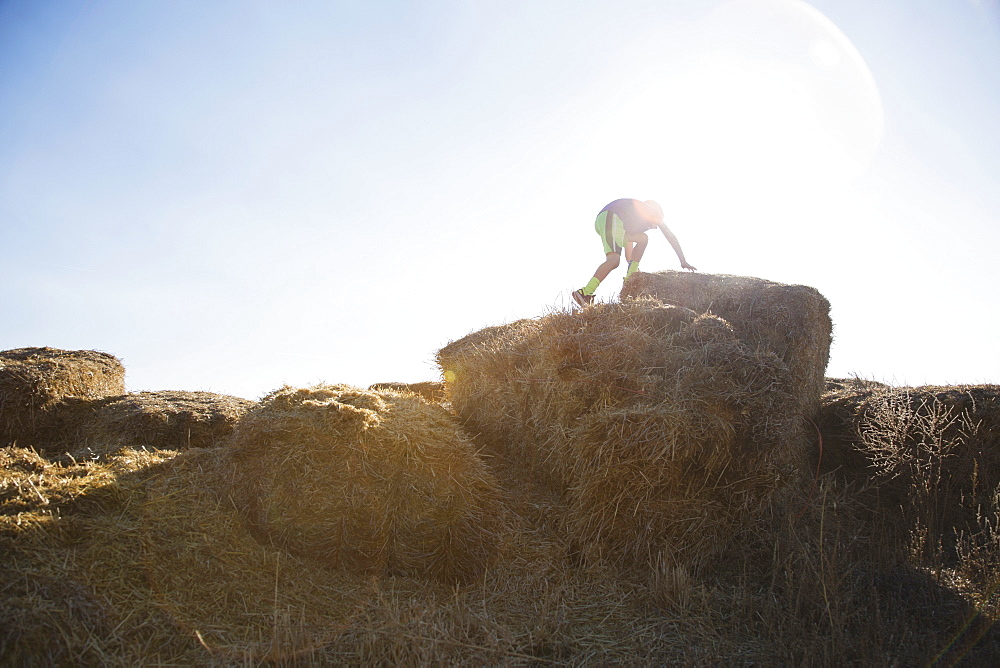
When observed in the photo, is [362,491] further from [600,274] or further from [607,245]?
[607,245]

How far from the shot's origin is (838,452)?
5613 mm

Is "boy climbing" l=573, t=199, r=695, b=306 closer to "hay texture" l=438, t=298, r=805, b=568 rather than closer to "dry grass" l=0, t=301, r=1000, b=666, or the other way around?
"dry grass" l=0, t=301, r=1000, b=666

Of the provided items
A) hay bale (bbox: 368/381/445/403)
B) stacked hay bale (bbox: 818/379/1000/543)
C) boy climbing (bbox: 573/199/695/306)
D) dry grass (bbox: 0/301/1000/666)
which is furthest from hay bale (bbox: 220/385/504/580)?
boy climbing (bbox: 573/199/695/306)

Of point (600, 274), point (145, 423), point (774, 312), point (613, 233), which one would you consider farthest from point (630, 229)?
point (145, 423)

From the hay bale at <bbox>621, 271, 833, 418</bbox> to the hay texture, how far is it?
110 cm

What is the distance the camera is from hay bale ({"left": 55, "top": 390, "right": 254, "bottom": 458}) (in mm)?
5875

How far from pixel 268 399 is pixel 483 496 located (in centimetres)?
206

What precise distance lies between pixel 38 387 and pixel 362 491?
189 inches

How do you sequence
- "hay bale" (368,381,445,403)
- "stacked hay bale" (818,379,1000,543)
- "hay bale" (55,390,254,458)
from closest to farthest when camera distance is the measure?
"stacked hay bale" (818,379,1000,543), "hay bale" (55,390,254,458), "hay bale" (368,381,445,403)

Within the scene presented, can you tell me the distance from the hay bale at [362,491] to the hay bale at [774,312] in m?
3.13

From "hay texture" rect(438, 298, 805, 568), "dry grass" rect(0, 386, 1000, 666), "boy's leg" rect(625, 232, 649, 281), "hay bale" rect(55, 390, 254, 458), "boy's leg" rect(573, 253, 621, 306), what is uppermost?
"boy's leg" rect(625, 232, 649, 281)

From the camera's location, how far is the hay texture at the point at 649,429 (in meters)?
3.89

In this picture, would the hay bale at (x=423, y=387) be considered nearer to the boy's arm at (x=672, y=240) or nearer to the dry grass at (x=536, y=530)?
the dry grass at (x=536, y=530)

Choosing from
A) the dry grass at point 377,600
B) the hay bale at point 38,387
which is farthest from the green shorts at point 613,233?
the hay bale at point 38,387
